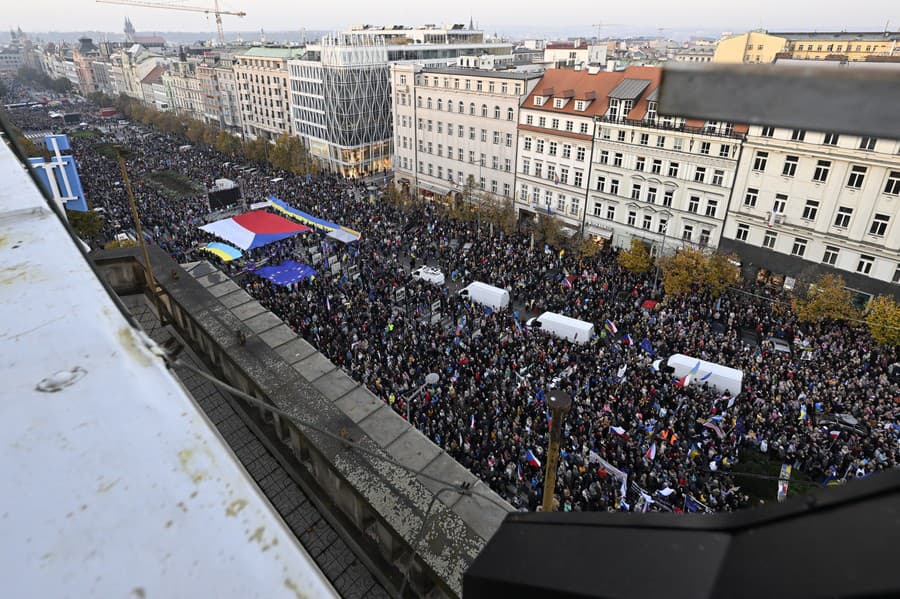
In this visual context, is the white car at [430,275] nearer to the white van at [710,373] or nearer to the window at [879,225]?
the white van at [710,373]

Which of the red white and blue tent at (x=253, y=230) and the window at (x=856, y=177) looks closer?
the window at (x=856, y=177)

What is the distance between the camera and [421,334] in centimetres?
2584

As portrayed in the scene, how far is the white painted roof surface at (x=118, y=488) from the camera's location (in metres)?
1.38

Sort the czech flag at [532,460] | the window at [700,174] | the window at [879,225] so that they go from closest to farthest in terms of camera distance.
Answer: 1. the czech flag at [532,460]
2. the window at [879,225]
3. the window at [700,174]

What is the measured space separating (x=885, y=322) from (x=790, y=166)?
37.2ft

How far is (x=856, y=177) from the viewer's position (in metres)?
28.9

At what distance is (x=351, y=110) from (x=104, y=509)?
65.9 meters

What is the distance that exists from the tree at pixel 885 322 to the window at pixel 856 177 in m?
7.27

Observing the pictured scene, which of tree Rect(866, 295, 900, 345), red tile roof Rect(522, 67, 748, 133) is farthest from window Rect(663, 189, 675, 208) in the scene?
tree Rect(866, 295, 900, 345)

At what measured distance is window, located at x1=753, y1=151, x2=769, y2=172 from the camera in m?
31.8

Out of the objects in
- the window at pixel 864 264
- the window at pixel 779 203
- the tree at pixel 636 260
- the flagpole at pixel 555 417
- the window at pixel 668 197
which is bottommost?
the tree at pixel 636 260

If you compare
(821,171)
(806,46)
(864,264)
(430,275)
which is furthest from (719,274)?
(806,46)

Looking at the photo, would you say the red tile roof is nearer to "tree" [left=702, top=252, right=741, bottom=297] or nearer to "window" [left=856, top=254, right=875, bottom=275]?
"tree" [left=702, top=252, right=741, bottom=297]

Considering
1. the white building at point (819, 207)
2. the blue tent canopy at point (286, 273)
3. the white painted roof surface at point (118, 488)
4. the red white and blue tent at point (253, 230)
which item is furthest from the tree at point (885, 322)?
the red white and blue tent at point (253, 230)
